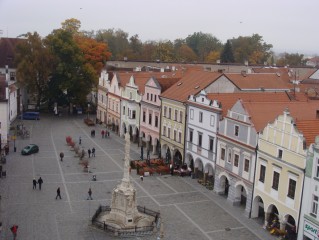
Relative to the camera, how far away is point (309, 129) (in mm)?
30578

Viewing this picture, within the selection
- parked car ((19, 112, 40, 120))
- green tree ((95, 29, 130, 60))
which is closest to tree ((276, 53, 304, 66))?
green tree ((95, 29, 130, 60))

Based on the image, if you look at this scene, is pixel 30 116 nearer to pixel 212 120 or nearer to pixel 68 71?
pixel 68 71

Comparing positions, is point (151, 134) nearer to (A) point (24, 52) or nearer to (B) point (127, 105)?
(B) point (127, 105)

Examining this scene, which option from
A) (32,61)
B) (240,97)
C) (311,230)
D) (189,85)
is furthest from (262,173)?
(32,61)

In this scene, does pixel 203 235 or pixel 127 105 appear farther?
pixel 127 105

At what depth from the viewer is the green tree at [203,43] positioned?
14450 cm

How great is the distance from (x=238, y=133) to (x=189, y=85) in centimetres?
1456

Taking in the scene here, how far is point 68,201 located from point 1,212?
521 cm

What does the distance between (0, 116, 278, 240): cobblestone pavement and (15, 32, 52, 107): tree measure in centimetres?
2148

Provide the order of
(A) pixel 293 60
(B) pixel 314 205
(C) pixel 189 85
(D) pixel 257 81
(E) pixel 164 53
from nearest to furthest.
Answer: (B) pixel 314 205, (C) pixel 189 85, (D) pixel 257 81, (E) pixel 164 53, (A) pixel 293 60

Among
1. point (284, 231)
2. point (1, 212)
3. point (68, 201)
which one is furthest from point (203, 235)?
point (1, 212)

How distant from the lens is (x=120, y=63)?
89812mm

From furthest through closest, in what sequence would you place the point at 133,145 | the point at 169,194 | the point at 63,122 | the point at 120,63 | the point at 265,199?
the point at 120,63, the point at 63,122, the point at 133,145, the point at 169,194, the point at 265,199

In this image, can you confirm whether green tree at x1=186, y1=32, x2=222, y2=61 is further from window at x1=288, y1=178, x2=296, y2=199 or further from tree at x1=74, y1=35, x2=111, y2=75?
window at x1=288, y1=178, x2=296, y2=199
